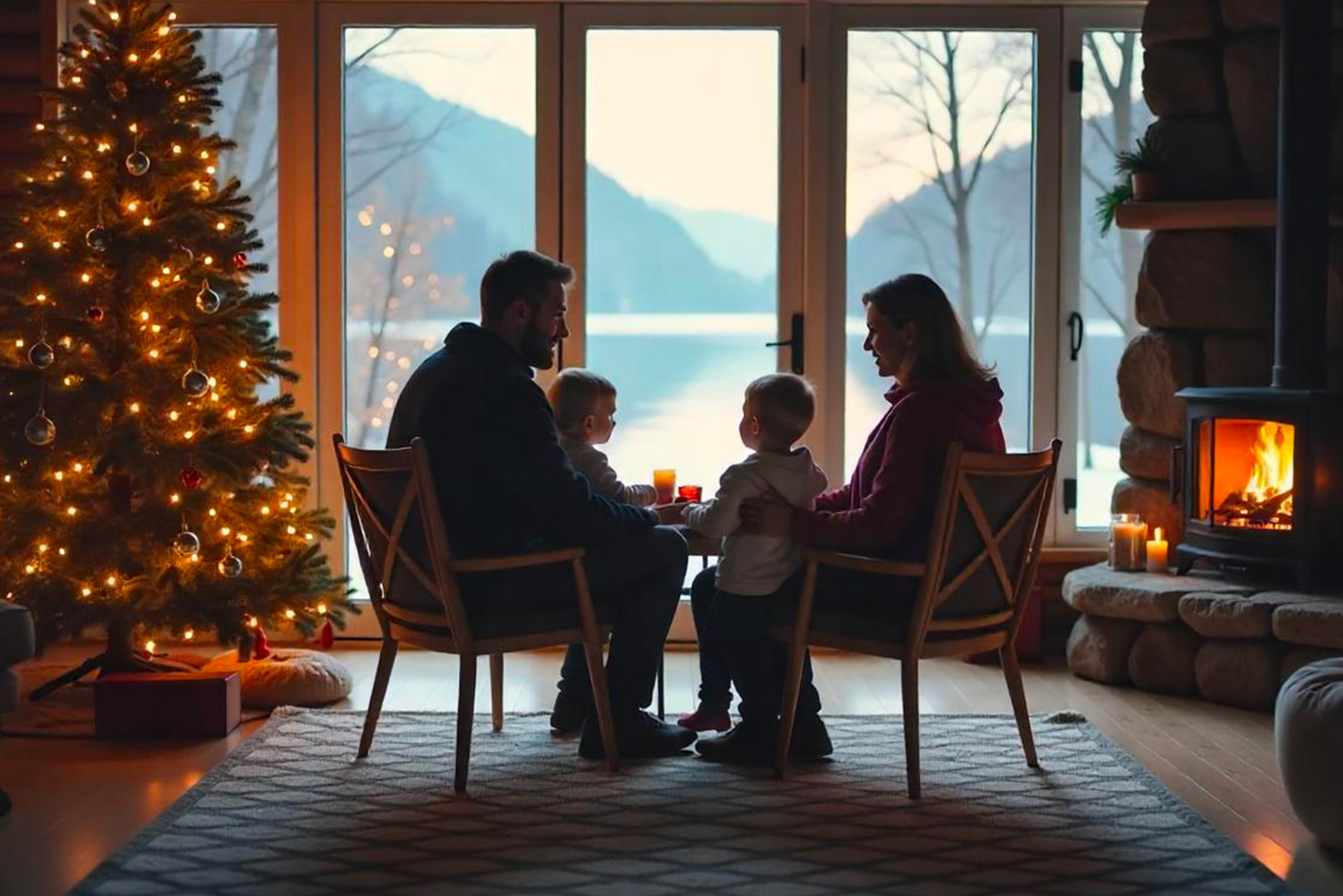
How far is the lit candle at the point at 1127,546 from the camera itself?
5.33 m

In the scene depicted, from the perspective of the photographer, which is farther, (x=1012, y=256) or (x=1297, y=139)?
(x=1012, y=256)

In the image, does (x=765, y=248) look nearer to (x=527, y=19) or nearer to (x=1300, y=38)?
(x=527, y=19)

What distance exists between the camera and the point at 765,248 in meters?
5.81

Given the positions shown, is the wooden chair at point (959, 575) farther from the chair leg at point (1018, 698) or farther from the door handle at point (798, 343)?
the door handle at point (798, 343)

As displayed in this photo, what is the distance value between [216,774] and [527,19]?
116 inches

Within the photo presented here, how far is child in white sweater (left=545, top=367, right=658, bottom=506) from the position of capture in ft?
13.6

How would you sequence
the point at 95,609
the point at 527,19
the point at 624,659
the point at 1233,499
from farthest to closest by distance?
Result: the point at 527,19 < the point at 1233,499 < the point at 95,609 < the point at 624,659

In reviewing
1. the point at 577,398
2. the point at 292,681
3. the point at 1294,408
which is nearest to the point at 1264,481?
the point at 1294,408

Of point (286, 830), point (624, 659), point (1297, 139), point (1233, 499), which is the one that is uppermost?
point (1297, 139)

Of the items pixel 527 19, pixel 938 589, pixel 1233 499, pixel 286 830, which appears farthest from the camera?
pixel 527 19

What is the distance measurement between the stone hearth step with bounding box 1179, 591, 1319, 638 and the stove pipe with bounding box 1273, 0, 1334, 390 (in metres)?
0.66

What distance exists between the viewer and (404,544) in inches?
153

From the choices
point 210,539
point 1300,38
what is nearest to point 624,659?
point 210,539

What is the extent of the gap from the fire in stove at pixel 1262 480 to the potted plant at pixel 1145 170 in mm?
816
